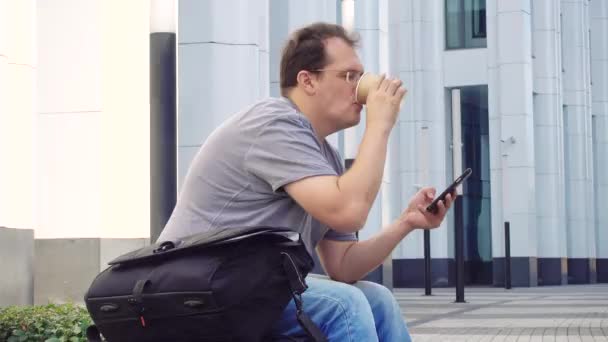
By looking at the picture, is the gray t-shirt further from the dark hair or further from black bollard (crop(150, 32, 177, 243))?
black bollard (crop(150, 32, 177, 243))

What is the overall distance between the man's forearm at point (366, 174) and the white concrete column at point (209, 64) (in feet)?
27.1

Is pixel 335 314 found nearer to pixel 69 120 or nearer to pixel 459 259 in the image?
pixel 69 120

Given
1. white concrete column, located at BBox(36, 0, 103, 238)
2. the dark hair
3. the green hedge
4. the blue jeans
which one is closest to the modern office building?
white concrete column, located at BBox(36, 0, 103, 238)

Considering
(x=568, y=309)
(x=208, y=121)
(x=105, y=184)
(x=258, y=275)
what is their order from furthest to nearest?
(x=568, y=309)
(x=208, y=121)
(x=105, y=184)
(x=258, y=275)

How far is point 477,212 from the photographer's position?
117 ft

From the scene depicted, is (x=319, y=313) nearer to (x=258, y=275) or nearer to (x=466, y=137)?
(x=258, y=275)

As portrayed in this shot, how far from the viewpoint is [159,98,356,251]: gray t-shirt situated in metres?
3.66

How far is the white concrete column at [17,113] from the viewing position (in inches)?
378

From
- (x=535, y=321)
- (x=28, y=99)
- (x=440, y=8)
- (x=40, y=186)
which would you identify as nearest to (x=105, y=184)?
(x=40, y=186)

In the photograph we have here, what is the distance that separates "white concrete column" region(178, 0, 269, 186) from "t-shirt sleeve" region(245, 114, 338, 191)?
8241 mm

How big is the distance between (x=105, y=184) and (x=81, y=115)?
633 mm

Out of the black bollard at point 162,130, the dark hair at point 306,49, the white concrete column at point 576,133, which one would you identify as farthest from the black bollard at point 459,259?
the white concrete column at point 576,133

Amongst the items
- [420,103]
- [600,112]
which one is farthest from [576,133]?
[420,103]

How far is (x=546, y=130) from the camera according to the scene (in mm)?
37094
